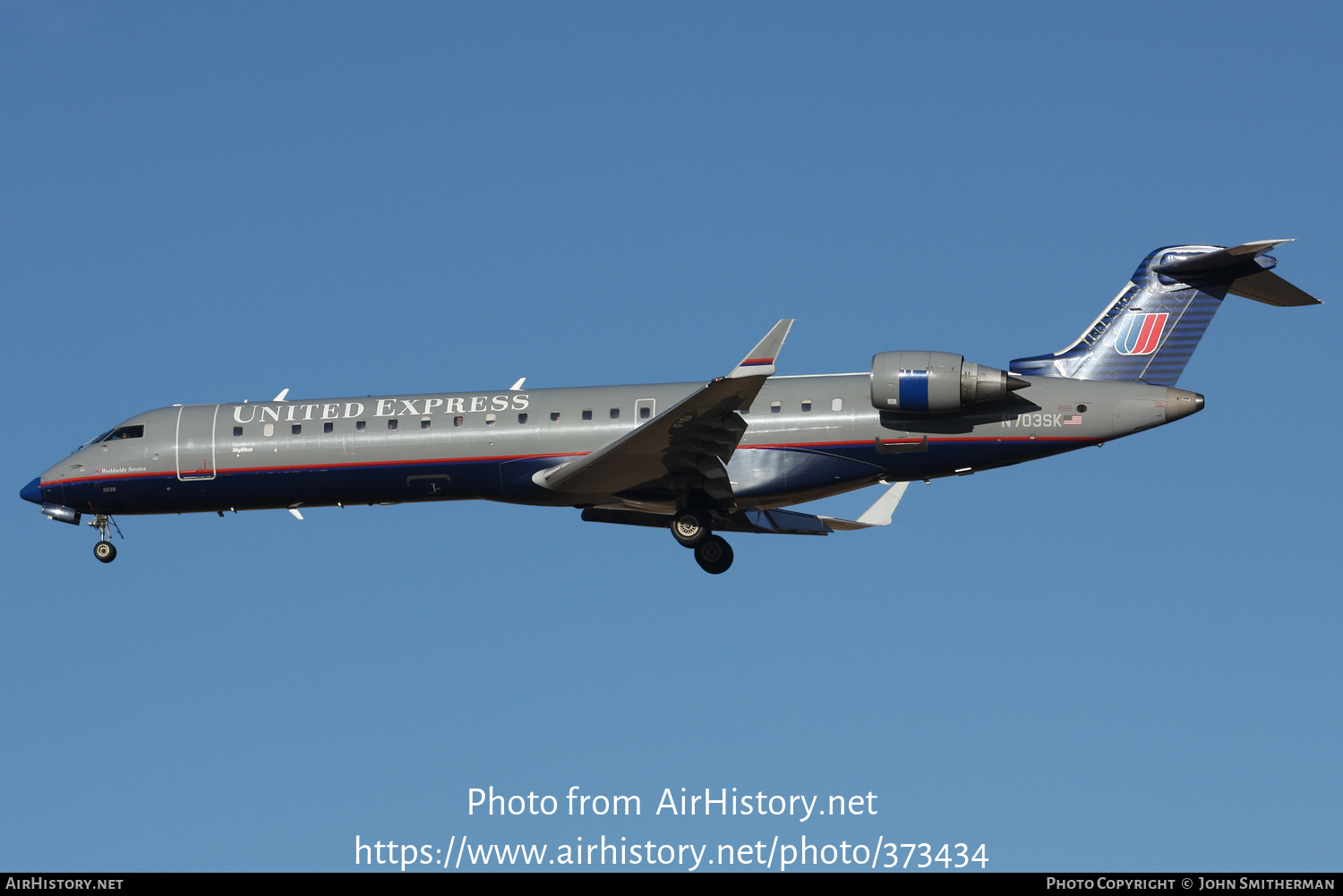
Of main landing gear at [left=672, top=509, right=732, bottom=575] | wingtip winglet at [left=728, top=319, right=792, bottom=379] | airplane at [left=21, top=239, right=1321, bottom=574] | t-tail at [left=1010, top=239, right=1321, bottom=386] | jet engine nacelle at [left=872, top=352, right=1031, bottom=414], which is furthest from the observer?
main landing gear at [left=672, top=509, right=732, bottom=575]

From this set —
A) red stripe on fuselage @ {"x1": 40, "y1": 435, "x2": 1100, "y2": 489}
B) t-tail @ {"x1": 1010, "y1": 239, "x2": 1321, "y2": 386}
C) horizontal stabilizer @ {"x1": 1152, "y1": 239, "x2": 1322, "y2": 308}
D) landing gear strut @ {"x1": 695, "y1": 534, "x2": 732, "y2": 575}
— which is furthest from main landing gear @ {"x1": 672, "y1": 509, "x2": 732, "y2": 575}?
horizontal stabilizer @ {"x1": 1152, "y1": 239, "x2": 1322, "y2": 308}

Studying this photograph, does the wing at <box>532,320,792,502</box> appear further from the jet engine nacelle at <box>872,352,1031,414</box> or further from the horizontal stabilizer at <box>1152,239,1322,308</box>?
→ the horizontal stabilizer at <box>1152,239,1322,308</box>

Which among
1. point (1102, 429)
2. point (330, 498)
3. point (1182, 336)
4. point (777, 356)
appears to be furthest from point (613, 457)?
point (1182, 336)

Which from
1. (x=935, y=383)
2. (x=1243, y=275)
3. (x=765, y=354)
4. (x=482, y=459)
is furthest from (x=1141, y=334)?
(x=482, y=459)

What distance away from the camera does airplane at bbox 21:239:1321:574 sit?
2716 centimetres

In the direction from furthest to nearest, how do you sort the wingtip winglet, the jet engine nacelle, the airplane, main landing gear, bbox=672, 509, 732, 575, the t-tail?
main landing gear, bbox=672, 509, 732, 575 < the t-tail < the airplane < the jet engine nacelle < the wingtip winglet

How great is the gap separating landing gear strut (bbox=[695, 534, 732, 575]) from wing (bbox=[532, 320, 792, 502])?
2.91 ft

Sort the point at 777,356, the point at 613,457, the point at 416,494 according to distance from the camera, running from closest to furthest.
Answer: the point at 777,356 → the point at 613,457 → the point at 416,494

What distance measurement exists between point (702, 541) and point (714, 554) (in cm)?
32

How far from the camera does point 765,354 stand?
24.7 m

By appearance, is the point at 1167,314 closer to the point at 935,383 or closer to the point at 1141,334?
the point at 1141,334

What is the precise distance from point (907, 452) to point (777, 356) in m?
4.09

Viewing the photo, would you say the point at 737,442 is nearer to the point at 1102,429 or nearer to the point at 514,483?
the point at 514,483

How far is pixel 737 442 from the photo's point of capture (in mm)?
27391
